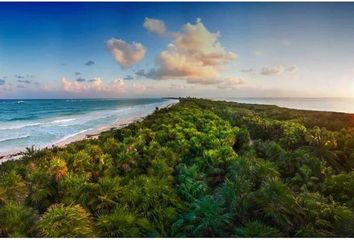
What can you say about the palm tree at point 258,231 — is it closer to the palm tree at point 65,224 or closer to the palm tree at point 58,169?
the palm tree at point 65,224

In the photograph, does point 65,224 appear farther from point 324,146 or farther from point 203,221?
point 324,146

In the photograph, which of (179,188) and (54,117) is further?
(54,117)

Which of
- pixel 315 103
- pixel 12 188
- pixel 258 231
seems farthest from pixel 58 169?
pixel 315 103

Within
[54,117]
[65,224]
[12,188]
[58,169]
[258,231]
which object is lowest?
[258,231]

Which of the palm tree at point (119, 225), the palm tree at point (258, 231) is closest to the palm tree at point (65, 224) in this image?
the palm tree at point (119, 225)

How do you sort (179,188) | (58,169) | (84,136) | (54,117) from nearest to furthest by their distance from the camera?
1. (58,169)
2. (179,188)
3. (84,136)
4. (54,117)

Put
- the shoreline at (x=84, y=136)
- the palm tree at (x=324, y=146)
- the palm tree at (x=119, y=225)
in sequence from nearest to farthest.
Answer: the palm tree at (x=119, y=225) → the shoreline at (x=84, y=136) → the palm tree at (x=324, y=146)

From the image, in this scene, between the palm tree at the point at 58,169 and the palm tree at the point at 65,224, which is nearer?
the palm tree at the point at 65,224

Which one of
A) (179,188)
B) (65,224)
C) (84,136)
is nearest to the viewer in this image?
(65,224)
